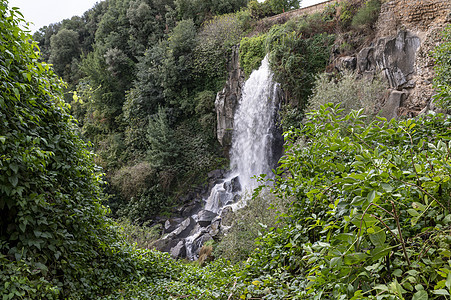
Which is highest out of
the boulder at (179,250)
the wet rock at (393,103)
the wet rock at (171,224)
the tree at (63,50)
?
the tree at (63,50)

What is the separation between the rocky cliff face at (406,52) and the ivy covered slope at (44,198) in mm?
8018

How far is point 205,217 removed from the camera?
12.1 m

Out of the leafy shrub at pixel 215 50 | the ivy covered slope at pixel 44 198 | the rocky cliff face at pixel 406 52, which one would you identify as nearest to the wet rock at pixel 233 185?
the leafy shrub at pixel 215 50

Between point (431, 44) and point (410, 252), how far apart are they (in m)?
9.05

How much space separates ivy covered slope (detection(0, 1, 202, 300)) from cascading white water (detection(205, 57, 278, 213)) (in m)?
8.30

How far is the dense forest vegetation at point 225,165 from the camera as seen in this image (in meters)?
1.20

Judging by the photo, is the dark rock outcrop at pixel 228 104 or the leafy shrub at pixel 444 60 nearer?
→ the leafy shrub at pixel 444 60

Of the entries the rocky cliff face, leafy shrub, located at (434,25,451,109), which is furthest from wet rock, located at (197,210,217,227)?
leafy shrub, located at (434,25,451,109)

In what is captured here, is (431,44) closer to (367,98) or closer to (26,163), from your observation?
(367,98)

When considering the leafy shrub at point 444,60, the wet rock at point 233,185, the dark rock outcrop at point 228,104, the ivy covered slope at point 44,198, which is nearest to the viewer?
the ivy covered slope at point 44,198

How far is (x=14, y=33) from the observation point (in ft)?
9.71

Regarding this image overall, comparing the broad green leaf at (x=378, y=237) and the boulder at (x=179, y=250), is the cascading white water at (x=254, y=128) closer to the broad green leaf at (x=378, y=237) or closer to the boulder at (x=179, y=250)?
the boulder at (x=179, y=250)

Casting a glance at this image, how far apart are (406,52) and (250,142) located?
6419 mm

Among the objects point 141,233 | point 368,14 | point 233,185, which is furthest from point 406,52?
point 141,233
